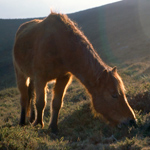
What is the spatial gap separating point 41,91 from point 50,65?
0.75 m

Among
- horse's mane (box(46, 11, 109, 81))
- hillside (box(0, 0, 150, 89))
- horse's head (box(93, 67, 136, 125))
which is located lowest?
horse's head (box(93, 67, 136, 125))

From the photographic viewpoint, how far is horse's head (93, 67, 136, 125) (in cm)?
433

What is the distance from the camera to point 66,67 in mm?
5062

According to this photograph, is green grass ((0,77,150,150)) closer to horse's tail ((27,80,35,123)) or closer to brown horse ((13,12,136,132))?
brown horse ((13,12,136,132))

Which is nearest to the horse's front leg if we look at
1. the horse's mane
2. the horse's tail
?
the horse's tail

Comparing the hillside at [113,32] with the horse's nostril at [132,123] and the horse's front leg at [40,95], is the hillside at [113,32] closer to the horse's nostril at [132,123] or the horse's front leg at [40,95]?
the horse's front leg at [40,95]

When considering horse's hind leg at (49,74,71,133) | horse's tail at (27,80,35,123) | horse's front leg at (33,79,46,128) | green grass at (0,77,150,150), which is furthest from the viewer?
horse's tail at (27,80,35,123)

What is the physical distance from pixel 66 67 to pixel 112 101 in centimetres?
141

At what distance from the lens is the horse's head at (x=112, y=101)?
171 inches

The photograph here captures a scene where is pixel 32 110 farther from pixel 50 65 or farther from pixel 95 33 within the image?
pixel 95 33

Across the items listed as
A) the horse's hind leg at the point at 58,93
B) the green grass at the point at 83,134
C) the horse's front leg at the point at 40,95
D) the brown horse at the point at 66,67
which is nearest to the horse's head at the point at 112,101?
the brown horse at the point at 66,67

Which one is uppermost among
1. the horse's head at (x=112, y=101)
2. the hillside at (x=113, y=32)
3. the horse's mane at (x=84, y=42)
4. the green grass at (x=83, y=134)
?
the hillside at (x=113, y=32)

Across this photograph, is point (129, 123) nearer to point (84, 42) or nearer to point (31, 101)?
point (84, 42)

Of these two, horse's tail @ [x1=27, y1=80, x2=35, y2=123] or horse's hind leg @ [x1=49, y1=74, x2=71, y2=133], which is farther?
horse's tail @ [x1=27, y1=80, x2=35, y2=123]
